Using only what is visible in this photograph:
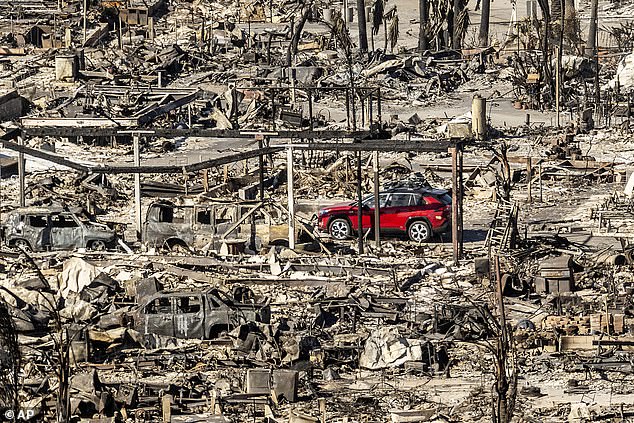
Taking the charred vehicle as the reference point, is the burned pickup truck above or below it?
below

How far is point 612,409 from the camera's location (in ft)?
80.9

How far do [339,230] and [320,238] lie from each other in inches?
18.9

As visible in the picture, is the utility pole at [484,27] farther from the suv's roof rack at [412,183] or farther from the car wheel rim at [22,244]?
the car wheel rim at [22,244]

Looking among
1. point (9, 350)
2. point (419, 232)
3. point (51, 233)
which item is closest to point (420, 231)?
point (419, 232)

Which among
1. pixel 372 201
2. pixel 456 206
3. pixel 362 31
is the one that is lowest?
pixel 456 206

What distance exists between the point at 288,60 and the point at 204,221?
2484 centimetres

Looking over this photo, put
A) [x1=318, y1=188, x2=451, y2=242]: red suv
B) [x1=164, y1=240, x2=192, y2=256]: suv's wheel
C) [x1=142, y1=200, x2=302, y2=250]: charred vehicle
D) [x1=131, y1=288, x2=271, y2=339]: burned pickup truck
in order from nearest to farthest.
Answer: [x1=131, y1=288, x2=271, y2=339]: burned pickup truck < [x1=164, y1=240, x2=192, y2=256]: suv's wheel < [x1=142, y1=200, x2=302, y2=250]: charred vehicle < [x1=318, y1=188, x2=451, y2=242]: red suv

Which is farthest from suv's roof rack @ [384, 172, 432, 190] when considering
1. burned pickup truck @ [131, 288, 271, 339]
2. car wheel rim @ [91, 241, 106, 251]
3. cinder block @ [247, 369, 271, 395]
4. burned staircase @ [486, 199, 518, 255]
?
cinder block @ [247, 369, 271, 395]

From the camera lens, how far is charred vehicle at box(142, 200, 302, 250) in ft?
116

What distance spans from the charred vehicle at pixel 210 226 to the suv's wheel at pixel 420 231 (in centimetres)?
280

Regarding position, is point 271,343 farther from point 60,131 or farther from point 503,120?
point 503,120

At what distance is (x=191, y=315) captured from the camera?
28.6 m

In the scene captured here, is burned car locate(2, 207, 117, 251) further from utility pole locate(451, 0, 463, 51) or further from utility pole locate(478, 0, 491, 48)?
utility pole locate(478, 0, 491, 48)

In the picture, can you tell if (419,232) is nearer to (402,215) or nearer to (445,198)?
(402,215)
